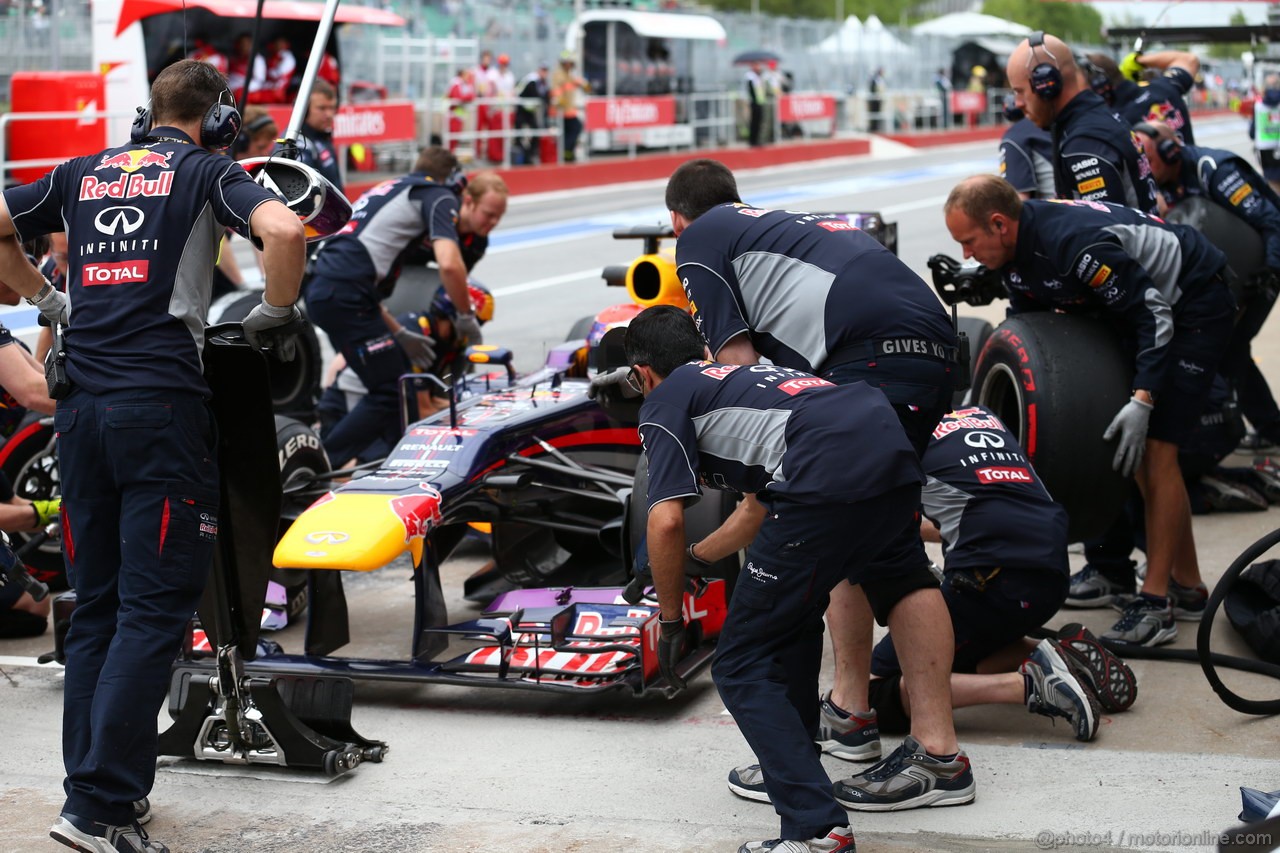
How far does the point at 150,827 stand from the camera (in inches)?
175

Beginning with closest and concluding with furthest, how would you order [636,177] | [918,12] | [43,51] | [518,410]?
[518,410] < [43,51] < [636,177] < [918,12]

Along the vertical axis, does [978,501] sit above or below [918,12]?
below

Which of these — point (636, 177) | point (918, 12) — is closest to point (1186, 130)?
point (636, 177)

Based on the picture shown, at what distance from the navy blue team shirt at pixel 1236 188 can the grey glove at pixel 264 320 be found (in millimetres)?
5106

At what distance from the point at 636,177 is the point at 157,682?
79.8 ft

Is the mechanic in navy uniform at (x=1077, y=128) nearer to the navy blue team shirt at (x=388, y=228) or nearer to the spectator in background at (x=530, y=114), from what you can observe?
the navy blue team shirt at (x=388, y=228)

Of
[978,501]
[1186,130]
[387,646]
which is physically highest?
[1186,130]

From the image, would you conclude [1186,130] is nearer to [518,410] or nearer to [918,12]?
[518,410]

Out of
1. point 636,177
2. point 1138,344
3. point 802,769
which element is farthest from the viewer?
point 636,177

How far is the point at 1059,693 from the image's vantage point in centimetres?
484

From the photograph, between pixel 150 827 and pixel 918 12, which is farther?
pixel 918 12

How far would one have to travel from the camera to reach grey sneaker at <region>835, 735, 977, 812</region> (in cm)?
440

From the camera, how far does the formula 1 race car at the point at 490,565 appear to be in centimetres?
477

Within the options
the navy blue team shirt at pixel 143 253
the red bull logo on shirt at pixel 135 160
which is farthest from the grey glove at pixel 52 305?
the red bull logo on shirt at pixel 135 160
